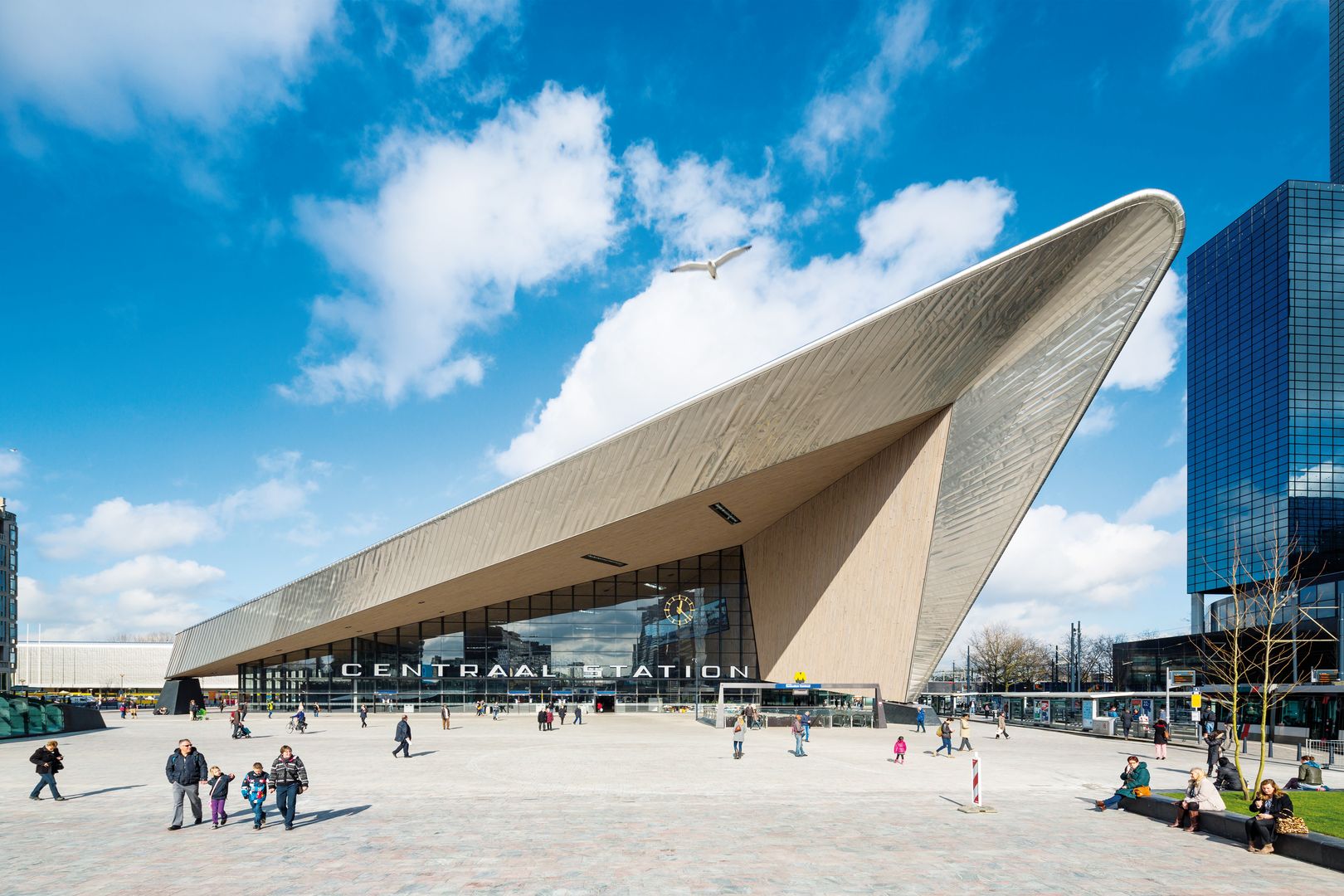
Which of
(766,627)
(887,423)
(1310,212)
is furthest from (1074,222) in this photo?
(1310,212)

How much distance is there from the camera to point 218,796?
11.3m

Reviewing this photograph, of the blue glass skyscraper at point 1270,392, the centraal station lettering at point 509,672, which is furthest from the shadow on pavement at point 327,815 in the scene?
the blue glass skyscraper at point 1270,392

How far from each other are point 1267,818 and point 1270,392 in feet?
310

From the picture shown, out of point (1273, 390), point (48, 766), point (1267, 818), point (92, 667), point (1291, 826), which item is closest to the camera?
point (1291, 826)

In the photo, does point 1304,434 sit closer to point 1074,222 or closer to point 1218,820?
point 1074,222

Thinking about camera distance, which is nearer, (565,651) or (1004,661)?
(565,651)

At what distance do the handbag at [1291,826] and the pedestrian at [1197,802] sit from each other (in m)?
1.25

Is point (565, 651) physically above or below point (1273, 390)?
below

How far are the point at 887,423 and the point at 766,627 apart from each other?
16.0m

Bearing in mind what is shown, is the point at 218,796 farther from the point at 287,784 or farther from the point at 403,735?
the point at 403,735

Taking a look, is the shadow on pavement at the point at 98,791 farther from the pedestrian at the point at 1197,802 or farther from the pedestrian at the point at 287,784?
the pedestrian at the point at 1197,802

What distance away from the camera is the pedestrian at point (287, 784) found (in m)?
11.2

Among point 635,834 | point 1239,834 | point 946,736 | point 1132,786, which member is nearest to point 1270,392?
point 946,736

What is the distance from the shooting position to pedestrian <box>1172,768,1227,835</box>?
11.5 metres
